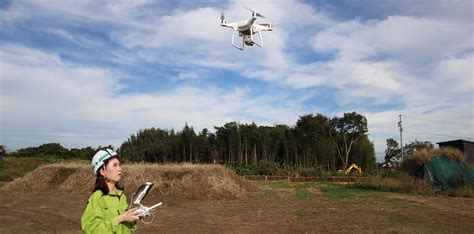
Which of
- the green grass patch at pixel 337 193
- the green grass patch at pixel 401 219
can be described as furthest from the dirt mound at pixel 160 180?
the green grass patch at pixel 401 219

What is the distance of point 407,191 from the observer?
16.1 meters

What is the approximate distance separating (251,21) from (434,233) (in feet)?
26.6

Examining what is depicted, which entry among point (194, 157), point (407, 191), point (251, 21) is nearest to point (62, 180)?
point (251, 21)

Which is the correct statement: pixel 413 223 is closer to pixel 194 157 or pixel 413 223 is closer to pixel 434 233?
pixel 434 233

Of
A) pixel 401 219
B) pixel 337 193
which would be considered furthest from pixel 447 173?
pixel 401 219

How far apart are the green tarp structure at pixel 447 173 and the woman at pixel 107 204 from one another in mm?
15440

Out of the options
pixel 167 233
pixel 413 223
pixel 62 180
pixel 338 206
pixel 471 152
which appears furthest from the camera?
pixel 471 152

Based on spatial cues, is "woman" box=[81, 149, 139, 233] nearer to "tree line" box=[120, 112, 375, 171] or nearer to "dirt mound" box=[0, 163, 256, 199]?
"dirt mound" box=[0, 163, 256, 199]

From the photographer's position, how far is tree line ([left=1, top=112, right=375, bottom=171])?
34.5m

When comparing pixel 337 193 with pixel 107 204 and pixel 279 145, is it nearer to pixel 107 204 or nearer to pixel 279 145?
pixel 107 204

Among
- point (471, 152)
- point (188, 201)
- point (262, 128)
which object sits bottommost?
point (188, 201)

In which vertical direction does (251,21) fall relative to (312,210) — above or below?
above

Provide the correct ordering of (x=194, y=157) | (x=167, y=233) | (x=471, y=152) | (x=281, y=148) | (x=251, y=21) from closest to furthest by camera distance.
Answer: (x=167, y=233), (x=251, y=21), (x=471, y=152), (x=281, y=148), (x=194, y=157)

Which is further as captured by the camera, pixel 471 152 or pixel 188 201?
pixel 471 152
